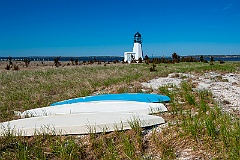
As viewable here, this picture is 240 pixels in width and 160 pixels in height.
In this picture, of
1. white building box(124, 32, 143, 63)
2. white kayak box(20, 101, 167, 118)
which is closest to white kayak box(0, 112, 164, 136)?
white kayak box(20, 101, 167, 118)

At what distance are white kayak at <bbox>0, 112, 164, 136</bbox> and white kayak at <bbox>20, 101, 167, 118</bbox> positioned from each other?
0.67 m

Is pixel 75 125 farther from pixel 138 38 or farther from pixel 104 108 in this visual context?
pixel 138 38

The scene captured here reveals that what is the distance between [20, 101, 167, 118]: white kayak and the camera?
446 centimetres

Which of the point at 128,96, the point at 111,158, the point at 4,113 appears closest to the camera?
the point at 111,158

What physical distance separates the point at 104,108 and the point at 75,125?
1.36 meters

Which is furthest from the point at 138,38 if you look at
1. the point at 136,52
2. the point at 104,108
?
the point at 104,108

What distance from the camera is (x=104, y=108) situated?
4.81 m

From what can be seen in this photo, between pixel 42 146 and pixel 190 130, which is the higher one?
pixel 190 130

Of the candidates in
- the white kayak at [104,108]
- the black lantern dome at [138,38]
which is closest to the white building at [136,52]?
the black lantern dome at [138,38]

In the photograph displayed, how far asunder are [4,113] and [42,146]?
7.68 feet

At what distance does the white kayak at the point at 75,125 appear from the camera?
3393mm

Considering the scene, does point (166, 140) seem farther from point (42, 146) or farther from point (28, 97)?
point (28, 97)

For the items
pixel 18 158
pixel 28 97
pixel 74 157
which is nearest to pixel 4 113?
pixel 28 97

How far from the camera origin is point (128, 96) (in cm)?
578
